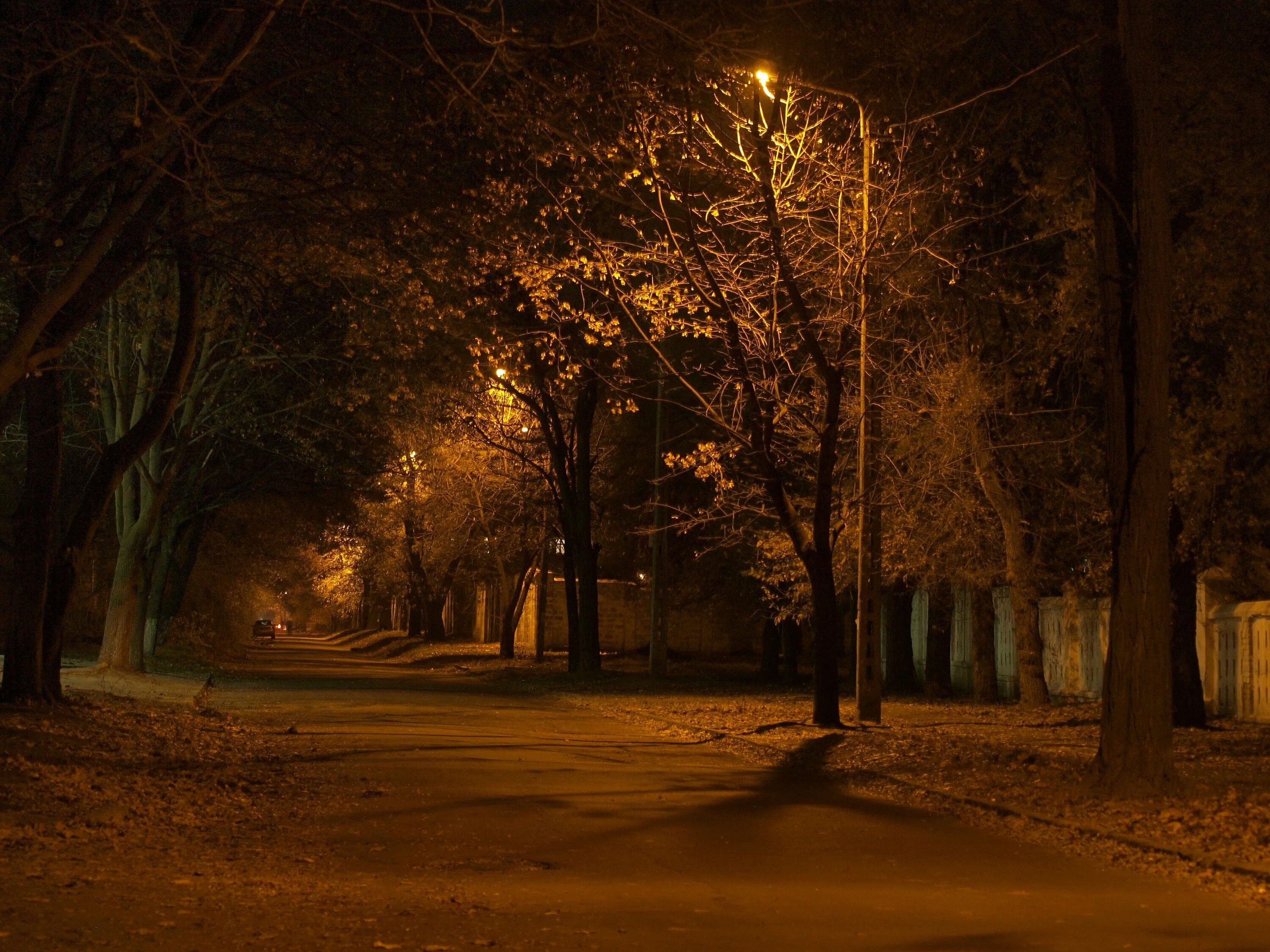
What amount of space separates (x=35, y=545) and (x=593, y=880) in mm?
10762

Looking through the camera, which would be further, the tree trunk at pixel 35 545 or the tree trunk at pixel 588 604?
the tree trunk at pixel 588 604

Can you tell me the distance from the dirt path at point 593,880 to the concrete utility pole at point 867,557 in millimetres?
4222

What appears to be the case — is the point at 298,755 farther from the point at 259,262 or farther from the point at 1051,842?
the point at 1051,842

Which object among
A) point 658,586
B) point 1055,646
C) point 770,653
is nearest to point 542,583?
point 770,653

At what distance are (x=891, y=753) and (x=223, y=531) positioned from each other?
3874 cm

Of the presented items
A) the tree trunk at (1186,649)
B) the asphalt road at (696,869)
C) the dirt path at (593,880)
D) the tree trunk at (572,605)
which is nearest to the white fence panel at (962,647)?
the tree trunk at (572,605)

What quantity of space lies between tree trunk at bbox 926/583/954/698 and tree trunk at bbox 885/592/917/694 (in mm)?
2986

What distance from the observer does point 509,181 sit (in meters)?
16.1

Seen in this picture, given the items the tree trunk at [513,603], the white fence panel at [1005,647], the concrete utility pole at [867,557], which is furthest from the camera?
the tree trunk at [513,603]

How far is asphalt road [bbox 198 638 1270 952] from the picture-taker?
7000 mm

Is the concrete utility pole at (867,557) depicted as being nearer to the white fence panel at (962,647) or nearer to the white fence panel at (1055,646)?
the white fence panel at (1055,646)

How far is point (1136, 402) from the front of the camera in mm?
11500

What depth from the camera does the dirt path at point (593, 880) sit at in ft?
22.3

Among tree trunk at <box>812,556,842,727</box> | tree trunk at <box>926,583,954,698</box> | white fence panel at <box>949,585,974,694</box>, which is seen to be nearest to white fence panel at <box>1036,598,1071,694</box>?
tree trunk at <box>926,583,954,698</box>
